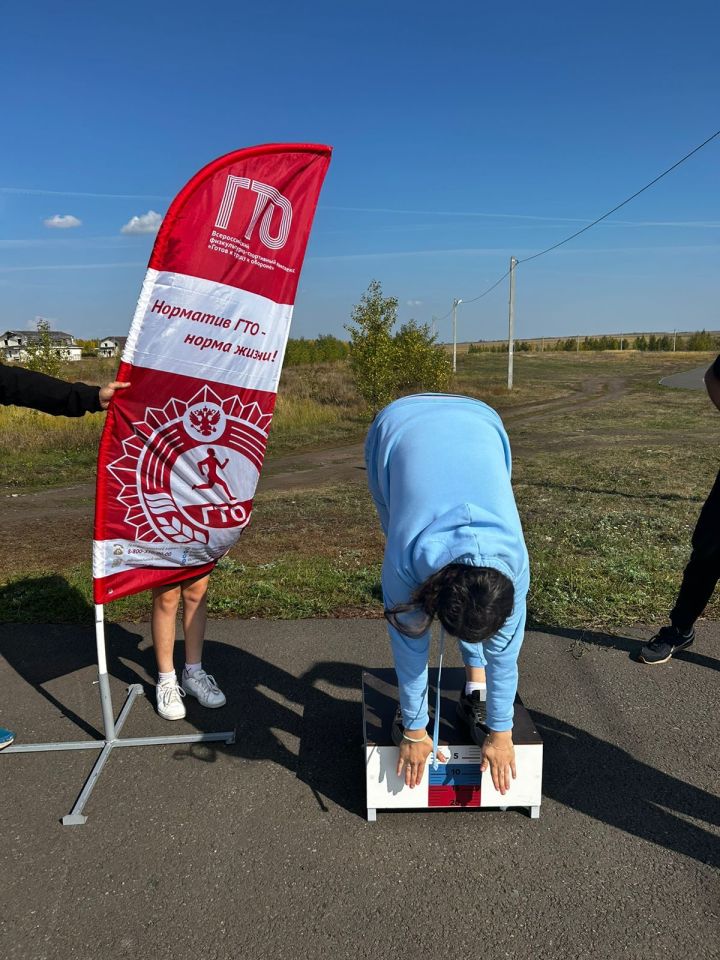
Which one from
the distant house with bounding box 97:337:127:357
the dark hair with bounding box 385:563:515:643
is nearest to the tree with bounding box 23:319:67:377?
the dark hair with bounding box 385:563:515:643

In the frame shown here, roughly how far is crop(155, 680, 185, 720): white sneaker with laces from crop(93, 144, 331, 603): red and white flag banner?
0.62 m

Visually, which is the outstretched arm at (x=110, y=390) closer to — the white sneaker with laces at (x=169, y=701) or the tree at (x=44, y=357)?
the white sneaker with laces at (x=169, y=701)

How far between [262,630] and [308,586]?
0.93 metres

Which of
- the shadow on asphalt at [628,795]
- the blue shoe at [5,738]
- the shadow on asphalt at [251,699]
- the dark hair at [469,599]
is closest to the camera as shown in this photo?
the dark hair at [469,599]

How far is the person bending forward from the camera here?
2098mm

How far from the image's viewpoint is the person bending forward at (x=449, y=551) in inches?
82.6

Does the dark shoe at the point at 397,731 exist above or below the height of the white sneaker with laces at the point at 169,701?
above

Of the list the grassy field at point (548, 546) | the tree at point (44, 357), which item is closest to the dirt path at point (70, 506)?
the grassy field at point (548, 546)

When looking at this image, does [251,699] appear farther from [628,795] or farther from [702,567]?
[702,567]

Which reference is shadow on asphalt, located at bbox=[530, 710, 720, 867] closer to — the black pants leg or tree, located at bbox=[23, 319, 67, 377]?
the black pants leg

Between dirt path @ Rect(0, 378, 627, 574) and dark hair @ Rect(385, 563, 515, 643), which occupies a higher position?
dark hair @ Rect(385, 563, 515, 643)

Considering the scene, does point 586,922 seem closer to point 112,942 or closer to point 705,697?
point 112,942

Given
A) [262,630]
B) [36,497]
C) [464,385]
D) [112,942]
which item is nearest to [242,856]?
[112,942]

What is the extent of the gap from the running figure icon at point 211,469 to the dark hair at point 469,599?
1676mm
